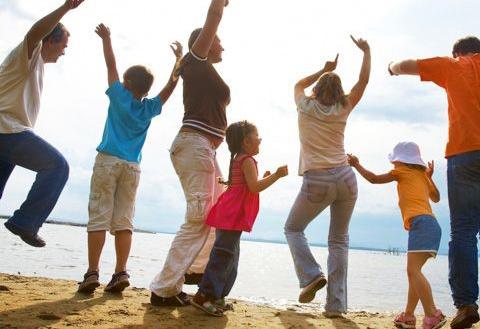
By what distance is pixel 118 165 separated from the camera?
5.44 m

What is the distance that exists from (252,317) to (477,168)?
2.67 meters

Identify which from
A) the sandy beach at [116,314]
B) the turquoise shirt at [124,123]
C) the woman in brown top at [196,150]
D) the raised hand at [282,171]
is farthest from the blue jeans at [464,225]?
the turquoise shirt at [124,123]

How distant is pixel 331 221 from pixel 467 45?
7.76 ft

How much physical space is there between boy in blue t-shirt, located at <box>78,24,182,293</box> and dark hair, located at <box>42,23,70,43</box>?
84cm

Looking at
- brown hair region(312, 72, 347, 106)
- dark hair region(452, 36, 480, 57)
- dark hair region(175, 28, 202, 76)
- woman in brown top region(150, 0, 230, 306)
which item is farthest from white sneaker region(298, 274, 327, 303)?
dark hair region(452, 36, 480, 57)

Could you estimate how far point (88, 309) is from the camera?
14.8 ft

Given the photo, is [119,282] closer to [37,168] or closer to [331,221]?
[37,168]

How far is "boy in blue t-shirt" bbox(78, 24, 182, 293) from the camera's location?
541 cm

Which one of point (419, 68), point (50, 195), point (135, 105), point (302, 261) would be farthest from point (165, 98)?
point (419, 68)

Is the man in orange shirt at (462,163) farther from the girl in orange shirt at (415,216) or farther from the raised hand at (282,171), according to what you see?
the raised hand at (282,171)

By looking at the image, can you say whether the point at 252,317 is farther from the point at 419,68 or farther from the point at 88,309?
the point at 419,68

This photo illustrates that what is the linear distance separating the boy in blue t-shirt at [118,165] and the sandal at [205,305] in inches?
48.1

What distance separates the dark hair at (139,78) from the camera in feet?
18.9

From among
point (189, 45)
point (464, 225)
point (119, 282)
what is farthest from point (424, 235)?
point (119, 282)
